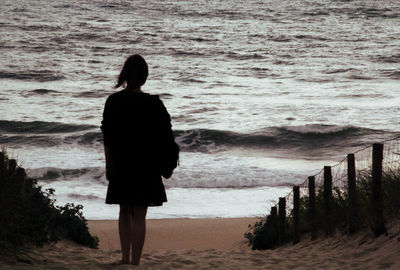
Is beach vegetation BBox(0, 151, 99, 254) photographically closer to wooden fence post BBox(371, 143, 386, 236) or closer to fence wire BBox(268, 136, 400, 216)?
fence wire BBox(268, 136, 400, 216)

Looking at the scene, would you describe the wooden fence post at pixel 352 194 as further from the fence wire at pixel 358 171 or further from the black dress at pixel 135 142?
the black dress at pixel 135 142

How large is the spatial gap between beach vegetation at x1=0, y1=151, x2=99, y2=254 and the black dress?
4.25ft

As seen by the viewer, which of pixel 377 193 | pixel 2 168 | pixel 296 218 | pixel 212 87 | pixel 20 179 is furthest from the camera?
pixel 212 87

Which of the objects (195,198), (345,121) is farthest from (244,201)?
(345,121)

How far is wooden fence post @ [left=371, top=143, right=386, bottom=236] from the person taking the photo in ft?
23.9

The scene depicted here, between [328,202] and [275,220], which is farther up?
[328,202]

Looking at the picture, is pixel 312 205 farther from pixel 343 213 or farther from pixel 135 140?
pixel 135 140

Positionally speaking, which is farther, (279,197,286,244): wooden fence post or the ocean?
the ocean

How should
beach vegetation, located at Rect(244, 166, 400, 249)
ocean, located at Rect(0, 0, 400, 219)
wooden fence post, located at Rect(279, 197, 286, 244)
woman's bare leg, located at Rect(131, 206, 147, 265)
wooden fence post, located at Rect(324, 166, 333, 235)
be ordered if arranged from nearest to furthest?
woman's bare leg, located at Rect(131, 206, 147, 265) < beach vegetation, located at Rect(244, 166, 400, 249) < wooden fence post, located at Rect(324, 166, 333, 235) < wooden fence post, located at Rect(279, 197, 286, 244) < ocean, located at Rect(0, 0, 400, 219)

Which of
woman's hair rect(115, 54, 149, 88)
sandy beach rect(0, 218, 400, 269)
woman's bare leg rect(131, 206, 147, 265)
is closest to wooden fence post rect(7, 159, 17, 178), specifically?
sandy beach rect(0, 218, 400, 269)

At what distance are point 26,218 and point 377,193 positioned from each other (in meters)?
3.96

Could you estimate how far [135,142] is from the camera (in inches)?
221

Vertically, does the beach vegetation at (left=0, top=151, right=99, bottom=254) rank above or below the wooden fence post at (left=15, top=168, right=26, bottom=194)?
below

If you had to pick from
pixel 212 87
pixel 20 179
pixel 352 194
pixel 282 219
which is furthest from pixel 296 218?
pixel 212 87
